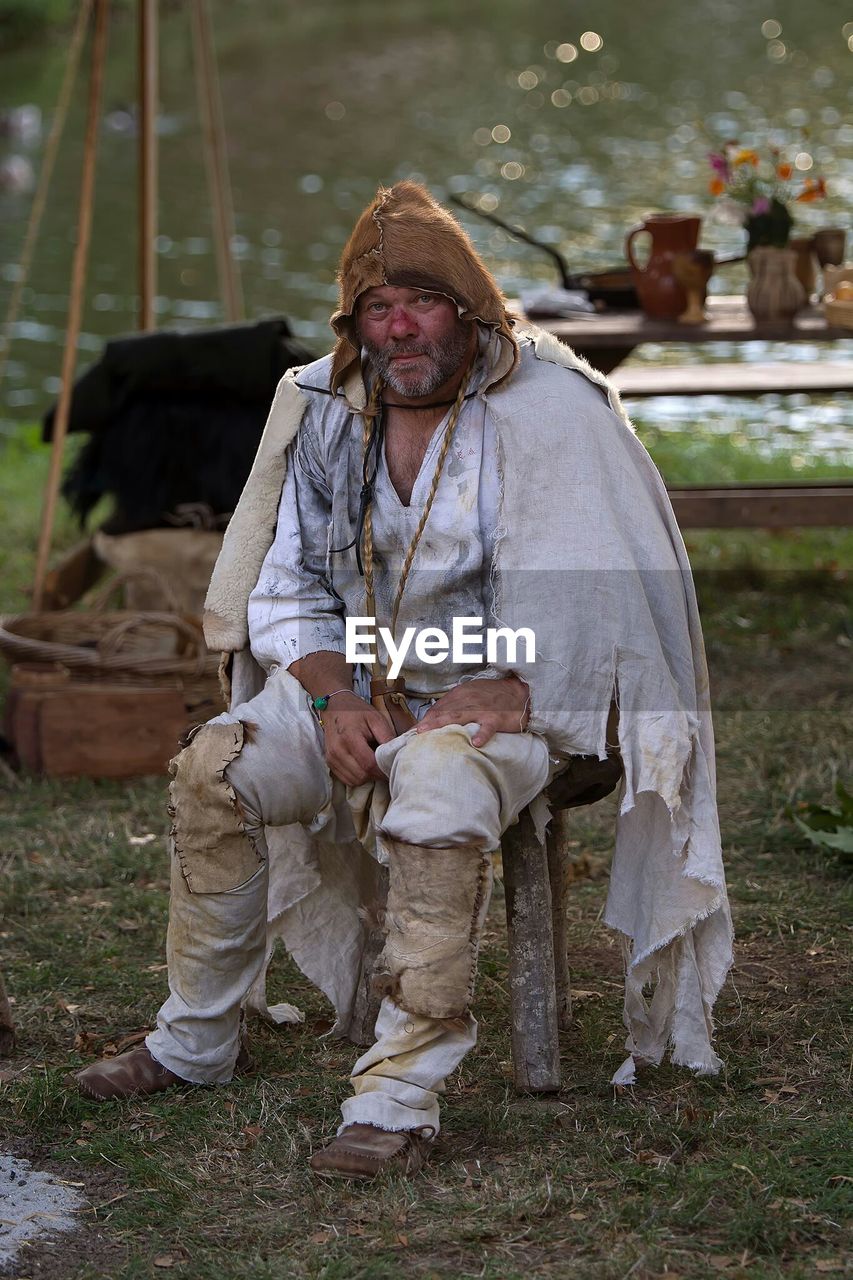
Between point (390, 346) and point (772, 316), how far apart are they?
262 centimetres

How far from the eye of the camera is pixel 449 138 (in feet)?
60.8

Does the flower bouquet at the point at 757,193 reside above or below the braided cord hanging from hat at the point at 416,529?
above

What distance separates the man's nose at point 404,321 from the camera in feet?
9.29

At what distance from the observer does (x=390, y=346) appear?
9.36 feet

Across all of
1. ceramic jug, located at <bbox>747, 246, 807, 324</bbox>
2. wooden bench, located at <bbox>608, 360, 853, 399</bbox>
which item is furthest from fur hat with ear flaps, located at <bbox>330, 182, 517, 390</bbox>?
wooden bench, located at <bbox>608, 360, 853, 399</bbox>

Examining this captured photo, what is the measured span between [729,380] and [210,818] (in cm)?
393

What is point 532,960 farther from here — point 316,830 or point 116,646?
point 116,646

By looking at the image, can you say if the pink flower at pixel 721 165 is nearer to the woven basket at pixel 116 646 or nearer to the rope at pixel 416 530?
the woven basket at pixel 116 646

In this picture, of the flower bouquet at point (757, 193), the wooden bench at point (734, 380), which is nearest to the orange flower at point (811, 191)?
the flower bouquet at point (757, 193)

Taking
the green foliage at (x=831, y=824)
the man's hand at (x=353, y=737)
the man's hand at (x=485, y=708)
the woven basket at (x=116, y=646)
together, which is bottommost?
the green foliage at (x=831, y=824)

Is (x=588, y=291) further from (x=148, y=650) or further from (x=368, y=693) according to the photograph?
(x=368, y=693)

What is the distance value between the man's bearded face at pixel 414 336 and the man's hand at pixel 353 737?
0.54 m

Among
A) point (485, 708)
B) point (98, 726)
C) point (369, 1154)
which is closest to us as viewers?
point (369, 1154)

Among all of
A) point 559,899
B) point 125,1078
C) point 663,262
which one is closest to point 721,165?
point 663,262
